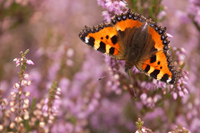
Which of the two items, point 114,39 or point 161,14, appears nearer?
point 114,39

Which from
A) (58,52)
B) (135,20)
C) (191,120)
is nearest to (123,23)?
(135,20)

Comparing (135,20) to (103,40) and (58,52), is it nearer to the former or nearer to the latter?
(103,40)

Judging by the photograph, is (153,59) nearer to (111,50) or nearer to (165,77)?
(165,77)

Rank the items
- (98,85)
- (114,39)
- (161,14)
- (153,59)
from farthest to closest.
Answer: (98,85), (161,14), (114,39), (153,59)

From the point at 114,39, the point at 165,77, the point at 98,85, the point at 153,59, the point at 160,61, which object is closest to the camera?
the point at 165,77

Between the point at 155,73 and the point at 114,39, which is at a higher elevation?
the point at 114,39

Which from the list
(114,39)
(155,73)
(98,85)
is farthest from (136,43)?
(98,85)

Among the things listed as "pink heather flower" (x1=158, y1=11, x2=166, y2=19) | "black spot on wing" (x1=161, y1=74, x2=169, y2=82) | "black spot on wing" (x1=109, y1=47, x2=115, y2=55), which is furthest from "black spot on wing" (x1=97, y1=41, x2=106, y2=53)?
"pink heather flower" (x1=158, y1=11, x2=166, y2=19)
